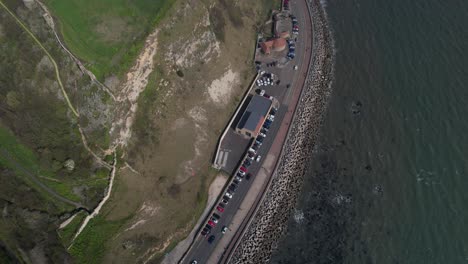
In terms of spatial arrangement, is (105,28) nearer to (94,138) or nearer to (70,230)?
(94,138)

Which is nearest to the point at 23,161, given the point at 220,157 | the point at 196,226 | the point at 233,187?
the point at 196,226

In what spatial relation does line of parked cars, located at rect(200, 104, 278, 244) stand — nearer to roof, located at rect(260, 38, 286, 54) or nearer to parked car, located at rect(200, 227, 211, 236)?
parked car, located at rect(200, 227, 211, 236)

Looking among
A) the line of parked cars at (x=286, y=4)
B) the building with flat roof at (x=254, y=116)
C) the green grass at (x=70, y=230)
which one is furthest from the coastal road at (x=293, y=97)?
the green grass at (x=70, y=230)

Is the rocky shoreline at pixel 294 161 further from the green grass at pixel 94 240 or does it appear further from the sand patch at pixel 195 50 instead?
the sand patch at pixel 195 50

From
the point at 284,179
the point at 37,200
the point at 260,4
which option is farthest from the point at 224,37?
the point at 37,200

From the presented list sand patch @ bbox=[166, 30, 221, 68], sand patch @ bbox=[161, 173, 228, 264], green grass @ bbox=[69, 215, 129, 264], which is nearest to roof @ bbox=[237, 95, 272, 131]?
sand patch @ bbox=[161, 173, 228, 264]
